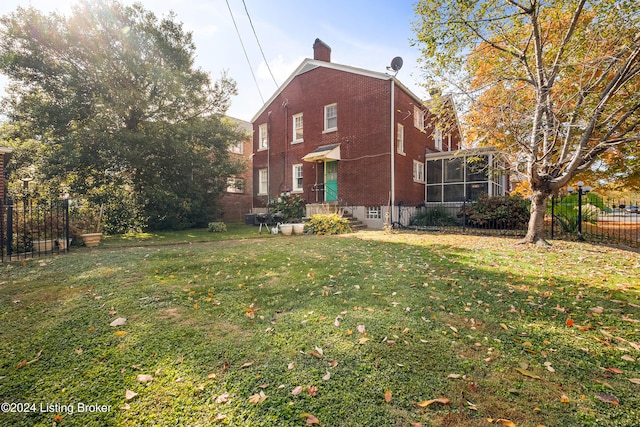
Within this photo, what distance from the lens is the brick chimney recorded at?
17297 millimetres

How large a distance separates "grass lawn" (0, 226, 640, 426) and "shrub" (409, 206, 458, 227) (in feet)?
29.5

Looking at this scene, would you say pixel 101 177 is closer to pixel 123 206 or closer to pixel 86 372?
pixel 123 206

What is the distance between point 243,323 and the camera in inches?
131

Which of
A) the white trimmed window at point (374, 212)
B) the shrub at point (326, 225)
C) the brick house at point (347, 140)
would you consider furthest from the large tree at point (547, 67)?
the shrub at point (326, 225)

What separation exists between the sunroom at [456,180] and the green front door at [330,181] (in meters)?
6.00

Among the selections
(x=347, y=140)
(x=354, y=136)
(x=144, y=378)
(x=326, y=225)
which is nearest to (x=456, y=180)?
(x=354, y=136)

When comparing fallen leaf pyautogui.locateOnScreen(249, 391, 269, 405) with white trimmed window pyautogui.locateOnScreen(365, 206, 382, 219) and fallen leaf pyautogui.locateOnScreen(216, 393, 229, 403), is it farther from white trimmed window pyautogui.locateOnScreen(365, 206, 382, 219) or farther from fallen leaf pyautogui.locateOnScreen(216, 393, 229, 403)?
white trimmed window pyautogui.locateOnScreen(365, 206, 382, 219)

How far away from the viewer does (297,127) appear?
1833 cm

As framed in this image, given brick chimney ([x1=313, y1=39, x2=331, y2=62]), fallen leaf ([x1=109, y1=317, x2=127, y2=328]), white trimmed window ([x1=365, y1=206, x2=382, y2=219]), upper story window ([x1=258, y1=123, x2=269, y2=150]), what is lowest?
fallen leaf ([x1=109, y1=317, x2=127, y2=328])

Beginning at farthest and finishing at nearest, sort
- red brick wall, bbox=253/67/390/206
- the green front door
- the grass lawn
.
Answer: the green front door, red brick wall, bbox=253/67/390/206, the grass lawn

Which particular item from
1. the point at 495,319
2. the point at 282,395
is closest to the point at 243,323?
the point at 282,395

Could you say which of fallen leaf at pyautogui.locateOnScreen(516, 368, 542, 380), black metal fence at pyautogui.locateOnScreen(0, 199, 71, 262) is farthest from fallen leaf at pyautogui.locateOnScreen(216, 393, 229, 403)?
black metal fence at pyautogui.locateOnScreen(0, 199, 71, 262)

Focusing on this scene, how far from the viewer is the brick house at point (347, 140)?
567 inches

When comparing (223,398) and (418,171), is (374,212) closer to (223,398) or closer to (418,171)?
(418,171)
